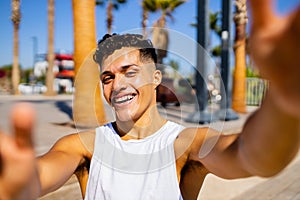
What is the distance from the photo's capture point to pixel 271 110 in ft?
1.93

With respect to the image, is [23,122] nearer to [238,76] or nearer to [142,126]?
[142,126]

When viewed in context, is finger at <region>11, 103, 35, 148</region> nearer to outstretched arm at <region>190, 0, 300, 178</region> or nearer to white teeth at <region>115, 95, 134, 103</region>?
outstretched arm at <region>190, 0, 300, 178</region>

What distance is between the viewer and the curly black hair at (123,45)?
42.7 inches

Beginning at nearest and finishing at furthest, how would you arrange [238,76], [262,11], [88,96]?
[262,11]
[88,96]
[238,76]

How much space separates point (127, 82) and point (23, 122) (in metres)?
0.55

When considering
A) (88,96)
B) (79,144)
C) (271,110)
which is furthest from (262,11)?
(88,96)

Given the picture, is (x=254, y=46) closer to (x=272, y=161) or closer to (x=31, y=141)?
(x=272, y=161)

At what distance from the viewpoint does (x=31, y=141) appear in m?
0.57

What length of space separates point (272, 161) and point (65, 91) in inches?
1297

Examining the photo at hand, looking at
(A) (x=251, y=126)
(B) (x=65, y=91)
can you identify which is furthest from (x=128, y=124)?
(B) (x=65, y=91)

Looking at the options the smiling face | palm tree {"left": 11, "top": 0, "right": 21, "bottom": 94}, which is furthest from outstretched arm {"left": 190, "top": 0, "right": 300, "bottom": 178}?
palm tree {"left": 11, "top": 0, "right": 21, "bottom": 94}

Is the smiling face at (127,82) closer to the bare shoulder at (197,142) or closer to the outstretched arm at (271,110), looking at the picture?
the bare shoulder at (197,142)

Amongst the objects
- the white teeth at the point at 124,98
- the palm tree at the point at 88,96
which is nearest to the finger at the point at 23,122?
the palm tree at the point at 88,96

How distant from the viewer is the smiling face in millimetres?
1056
